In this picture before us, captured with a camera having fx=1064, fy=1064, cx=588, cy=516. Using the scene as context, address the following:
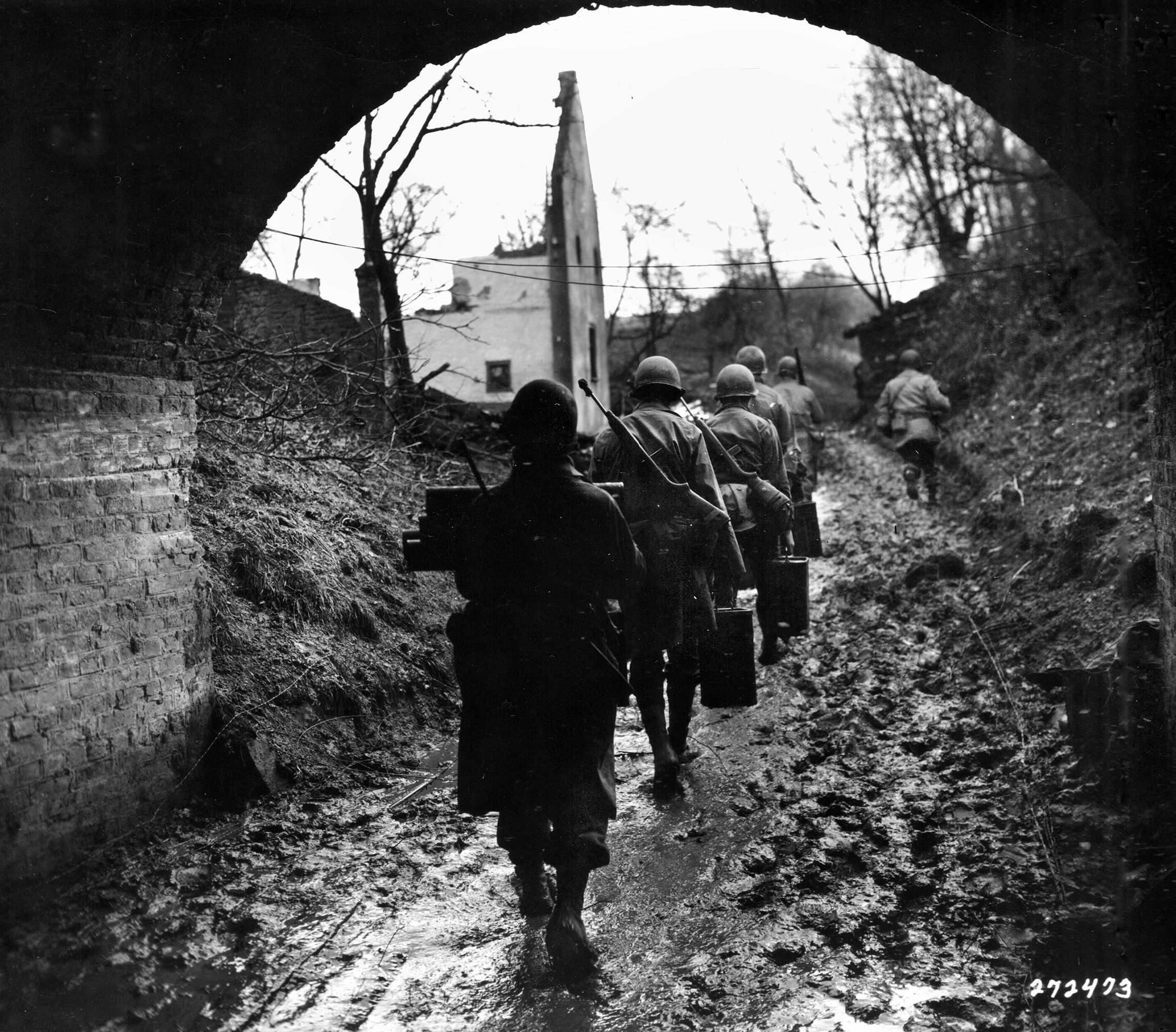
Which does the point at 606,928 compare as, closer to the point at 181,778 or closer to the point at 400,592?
the point at 181,778

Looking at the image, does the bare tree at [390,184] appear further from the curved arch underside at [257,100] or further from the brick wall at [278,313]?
the curved arch underside at [257,100]

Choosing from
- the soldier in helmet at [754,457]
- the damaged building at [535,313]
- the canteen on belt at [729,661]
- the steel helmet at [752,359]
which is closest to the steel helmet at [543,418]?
the canteen on belt at [729,661]

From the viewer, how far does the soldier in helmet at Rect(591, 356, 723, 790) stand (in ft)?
19.1

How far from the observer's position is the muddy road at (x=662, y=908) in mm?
3635

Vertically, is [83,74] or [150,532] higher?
[83,74]

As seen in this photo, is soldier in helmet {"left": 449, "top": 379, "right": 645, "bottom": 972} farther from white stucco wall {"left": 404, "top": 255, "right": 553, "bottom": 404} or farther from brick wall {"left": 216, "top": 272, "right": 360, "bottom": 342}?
white stucco wall {"left": 404, "top": 255, "right": 553, "bottom": 404}

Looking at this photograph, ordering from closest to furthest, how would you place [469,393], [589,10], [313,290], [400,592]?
[589,10] < [400,592] < [313,290] < [469,393]

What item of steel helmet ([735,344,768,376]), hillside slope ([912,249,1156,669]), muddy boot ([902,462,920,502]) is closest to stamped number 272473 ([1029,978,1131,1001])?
hillside slope ([912,249,1156,669])

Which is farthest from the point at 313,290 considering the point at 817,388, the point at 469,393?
the point at 817,388

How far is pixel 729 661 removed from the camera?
19.9 feet

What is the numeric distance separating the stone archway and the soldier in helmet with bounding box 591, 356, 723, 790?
2.19 m

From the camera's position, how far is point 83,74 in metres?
4.74

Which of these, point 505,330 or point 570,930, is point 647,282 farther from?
point 570,930

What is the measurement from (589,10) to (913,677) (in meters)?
5.06
